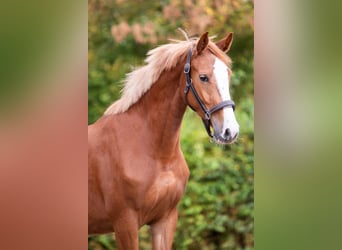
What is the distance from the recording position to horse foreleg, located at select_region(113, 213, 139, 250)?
3316mm

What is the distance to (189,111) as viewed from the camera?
3377 mm

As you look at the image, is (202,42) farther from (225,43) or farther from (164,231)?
(164,231)

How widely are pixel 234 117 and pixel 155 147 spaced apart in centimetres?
54

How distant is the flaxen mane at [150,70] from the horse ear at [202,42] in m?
0.04

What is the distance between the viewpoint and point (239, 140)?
3.48m

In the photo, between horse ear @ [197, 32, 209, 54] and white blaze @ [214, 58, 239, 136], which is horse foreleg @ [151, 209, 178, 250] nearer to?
white blaze @ [214, 58, 239, 136]

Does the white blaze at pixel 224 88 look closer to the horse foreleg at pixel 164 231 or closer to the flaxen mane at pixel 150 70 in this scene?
the flaxen mane at pixel 150 70

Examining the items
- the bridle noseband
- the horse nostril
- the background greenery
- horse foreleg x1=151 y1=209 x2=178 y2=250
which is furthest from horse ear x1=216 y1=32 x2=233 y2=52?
horse foreleg x1=151 y1=209 x2=178 y2=250

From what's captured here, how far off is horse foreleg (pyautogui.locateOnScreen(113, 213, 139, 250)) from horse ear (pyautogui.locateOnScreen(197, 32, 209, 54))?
44.5 inches

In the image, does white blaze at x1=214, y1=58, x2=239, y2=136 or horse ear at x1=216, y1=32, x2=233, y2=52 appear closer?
white blaze at x1=214, y1=58, x2=239, y2=136

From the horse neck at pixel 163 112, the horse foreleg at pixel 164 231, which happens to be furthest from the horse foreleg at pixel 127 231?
the horse neck at pixel 163 112

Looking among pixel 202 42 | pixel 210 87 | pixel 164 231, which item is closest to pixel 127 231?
pixel 164 231
